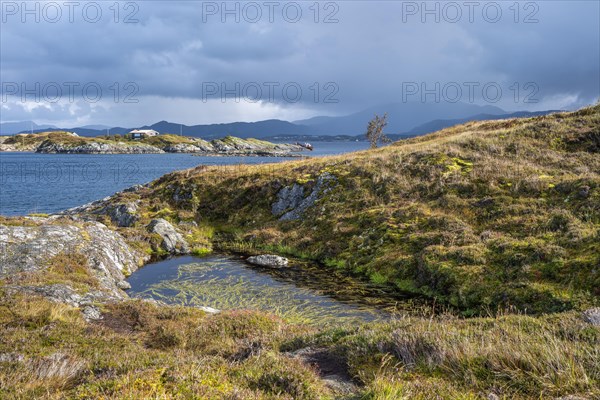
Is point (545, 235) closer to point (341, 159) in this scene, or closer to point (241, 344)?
point (241, 344)

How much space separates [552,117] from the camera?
44.8 m

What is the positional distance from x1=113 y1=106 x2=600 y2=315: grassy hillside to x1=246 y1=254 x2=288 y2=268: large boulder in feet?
9.09

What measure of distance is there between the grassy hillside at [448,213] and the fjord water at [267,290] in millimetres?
2743

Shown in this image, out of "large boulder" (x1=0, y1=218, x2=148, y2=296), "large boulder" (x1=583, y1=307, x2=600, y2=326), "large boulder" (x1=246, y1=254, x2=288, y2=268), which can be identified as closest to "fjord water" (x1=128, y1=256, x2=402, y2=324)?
"large boulder" (x1=246, y1=254, x2=288, y2=268)

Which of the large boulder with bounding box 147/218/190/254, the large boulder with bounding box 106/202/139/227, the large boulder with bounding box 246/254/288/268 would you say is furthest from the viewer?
the large boulder with bounding box 106/202/139/227

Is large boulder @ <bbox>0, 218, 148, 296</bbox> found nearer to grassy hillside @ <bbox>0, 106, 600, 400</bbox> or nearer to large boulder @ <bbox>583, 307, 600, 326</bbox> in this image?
grassy hillside @ <bbox>0, 106, 600, 400</bbox>

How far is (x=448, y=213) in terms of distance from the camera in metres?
27.6

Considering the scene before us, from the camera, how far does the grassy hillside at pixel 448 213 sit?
1916cm

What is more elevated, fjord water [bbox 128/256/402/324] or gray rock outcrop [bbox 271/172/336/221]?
gray rock outcrop [bbox 271/172/336/221]

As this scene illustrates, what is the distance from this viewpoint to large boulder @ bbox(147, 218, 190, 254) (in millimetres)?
30784

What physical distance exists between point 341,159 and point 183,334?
112 feet

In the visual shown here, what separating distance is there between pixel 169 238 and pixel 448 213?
73.2 feet

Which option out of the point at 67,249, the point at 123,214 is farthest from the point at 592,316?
the point at 123,214

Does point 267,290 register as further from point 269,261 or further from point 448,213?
point 448,213
